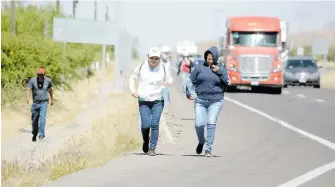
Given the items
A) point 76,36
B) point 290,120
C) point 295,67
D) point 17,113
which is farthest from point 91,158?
point 295,67

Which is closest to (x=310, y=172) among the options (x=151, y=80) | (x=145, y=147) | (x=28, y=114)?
(x=151, y=80)

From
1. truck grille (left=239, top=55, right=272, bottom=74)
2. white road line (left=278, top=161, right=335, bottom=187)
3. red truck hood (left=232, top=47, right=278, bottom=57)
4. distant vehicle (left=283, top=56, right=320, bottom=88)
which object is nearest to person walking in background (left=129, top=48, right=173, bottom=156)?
white road line (left=278, top=161, right=335, bottom=187)

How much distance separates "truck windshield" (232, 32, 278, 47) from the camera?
1407 inches

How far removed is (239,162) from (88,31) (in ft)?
94.6

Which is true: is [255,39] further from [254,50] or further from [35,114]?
[35,114]

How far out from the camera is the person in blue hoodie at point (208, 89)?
1228 cm

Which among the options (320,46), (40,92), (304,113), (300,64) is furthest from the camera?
(320,46)

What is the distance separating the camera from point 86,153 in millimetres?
13578

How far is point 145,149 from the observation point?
43.0ft

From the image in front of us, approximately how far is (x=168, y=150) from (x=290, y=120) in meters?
8.18

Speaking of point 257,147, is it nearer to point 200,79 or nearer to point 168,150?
point 168,150

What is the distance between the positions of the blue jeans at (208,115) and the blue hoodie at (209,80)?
0.10 meters

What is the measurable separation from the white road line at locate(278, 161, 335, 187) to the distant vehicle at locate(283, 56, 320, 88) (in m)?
36.0

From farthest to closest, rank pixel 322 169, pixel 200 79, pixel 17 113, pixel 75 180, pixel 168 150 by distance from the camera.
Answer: pixel 17 113 → pixel 168 150 → pixel 200 79 → pixel 322 169 → pixel 75 180
